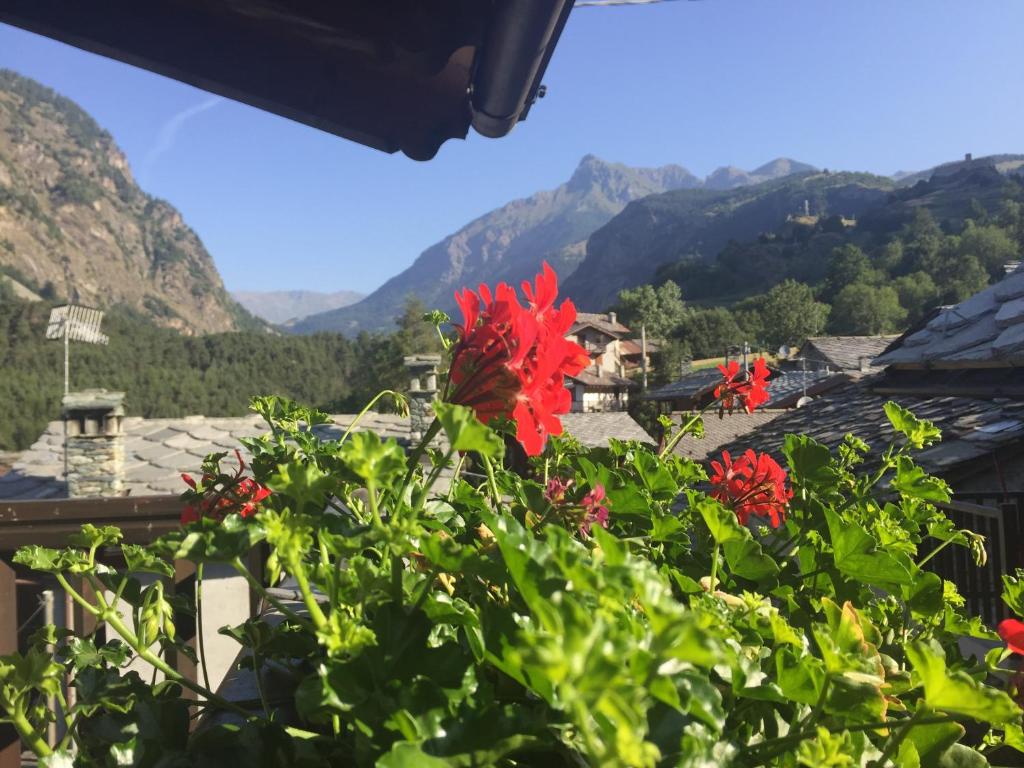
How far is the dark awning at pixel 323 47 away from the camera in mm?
1396

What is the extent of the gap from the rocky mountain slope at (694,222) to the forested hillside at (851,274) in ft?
57.8

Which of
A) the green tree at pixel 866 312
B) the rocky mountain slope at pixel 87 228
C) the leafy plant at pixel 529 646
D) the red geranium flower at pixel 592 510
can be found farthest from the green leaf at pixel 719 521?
the rocky mountain slope at pixel 87 228

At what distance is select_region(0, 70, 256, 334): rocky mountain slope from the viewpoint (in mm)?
Answer: 88688

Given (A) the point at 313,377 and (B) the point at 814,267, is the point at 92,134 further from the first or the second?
(B) the point at 814,267

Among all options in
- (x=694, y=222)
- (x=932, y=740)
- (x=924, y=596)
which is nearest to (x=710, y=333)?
(x=924, y=596)

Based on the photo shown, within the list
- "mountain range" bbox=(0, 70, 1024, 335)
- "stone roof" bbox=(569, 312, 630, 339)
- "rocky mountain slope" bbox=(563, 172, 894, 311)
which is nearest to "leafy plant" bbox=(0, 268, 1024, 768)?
"stone roof" bbox=(569, 312, 630, 339)

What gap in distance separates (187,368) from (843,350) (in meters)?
46.6

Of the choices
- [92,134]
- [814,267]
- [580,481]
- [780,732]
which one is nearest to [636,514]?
[580,481]

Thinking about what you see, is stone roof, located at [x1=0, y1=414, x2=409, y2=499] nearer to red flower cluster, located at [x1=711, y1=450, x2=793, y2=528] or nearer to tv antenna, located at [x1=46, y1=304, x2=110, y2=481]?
tv antenna, located at [x1=46, y1=304, x2=110, y2=481]

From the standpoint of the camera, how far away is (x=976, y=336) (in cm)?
426

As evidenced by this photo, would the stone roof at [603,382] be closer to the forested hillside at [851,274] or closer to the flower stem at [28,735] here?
the forested hillside at [851,274]

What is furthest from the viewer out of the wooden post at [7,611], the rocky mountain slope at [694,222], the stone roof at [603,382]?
the rocky mountain slope at [694,222]

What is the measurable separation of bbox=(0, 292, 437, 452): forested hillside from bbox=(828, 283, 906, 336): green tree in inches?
1229

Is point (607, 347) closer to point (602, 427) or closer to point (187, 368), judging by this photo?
point (187, 368)
